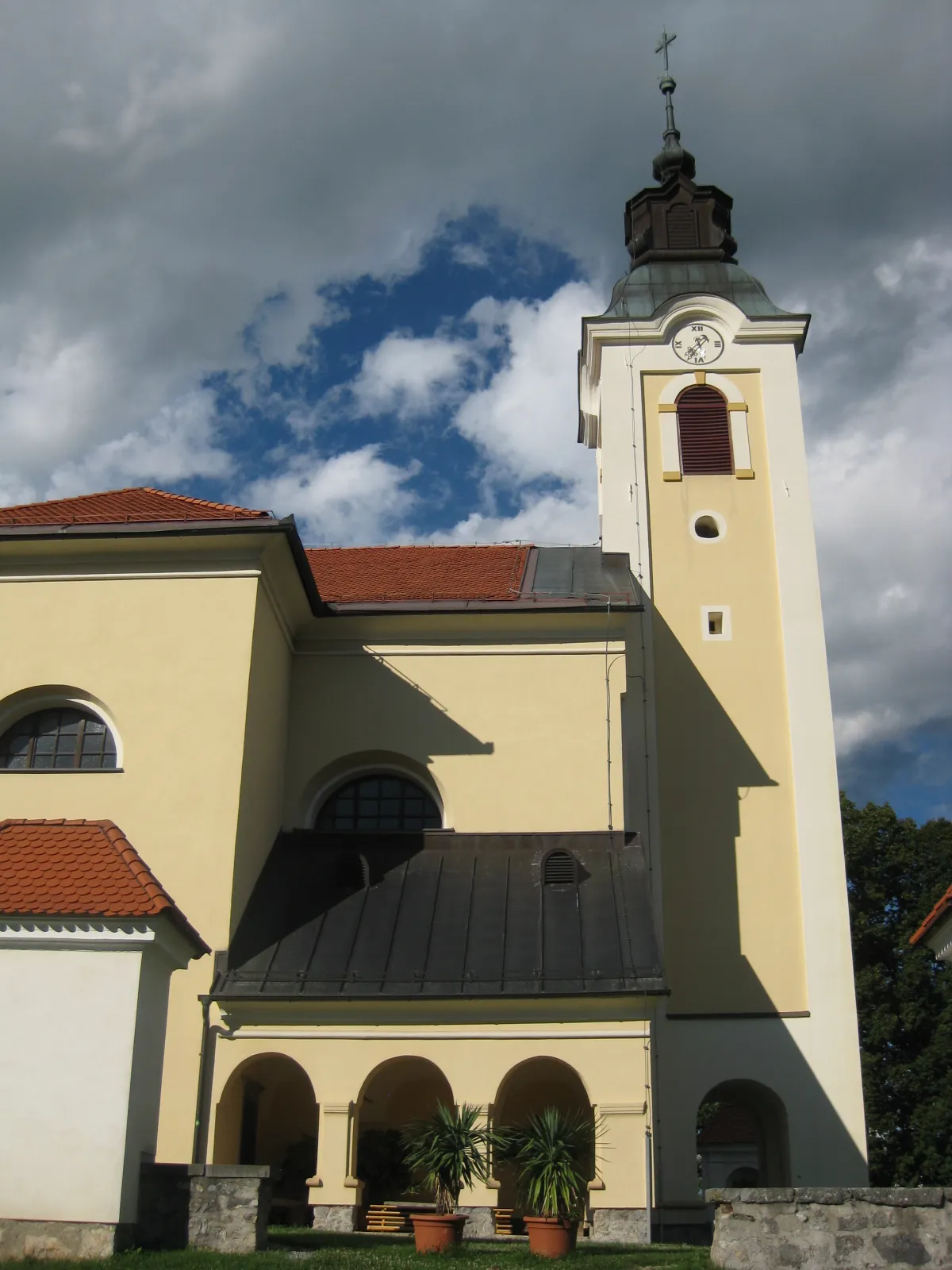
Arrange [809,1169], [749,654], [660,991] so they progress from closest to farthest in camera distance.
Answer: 1. [660,991]
2. [809,1169]
3. [749,654]

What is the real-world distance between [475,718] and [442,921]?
3.41 metres

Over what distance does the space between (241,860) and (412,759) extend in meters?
3.41

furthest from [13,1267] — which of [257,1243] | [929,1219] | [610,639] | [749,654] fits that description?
[749,654]

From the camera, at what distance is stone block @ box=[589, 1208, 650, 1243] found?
12766mm

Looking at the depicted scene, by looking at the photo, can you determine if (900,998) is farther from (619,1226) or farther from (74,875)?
(74,875)

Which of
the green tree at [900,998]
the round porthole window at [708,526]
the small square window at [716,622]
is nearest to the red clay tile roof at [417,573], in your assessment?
the round porthole window at [708,526]

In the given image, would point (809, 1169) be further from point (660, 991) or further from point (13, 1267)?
point (13, 1267)

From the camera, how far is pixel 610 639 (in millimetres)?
18141

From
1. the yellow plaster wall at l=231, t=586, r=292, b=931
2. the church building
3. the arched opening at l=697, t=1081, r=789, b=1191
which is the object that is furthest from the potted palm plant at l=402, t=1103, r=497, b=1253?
the arched opening at l=697, t=1081, r=789, b=1191

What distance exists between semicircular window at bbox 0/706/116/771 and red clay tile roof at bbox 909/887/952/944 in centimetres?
965

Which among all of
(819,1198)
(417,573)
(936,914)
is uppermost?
(417,573)

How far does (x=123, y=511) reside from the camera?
54.3ft

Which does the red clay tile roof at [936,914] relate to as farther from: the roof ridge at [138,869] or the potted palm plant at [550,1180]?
the roof ridge at [138,869]

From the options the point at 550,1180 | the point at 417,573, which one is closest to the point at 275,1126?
the point at 550,1180
